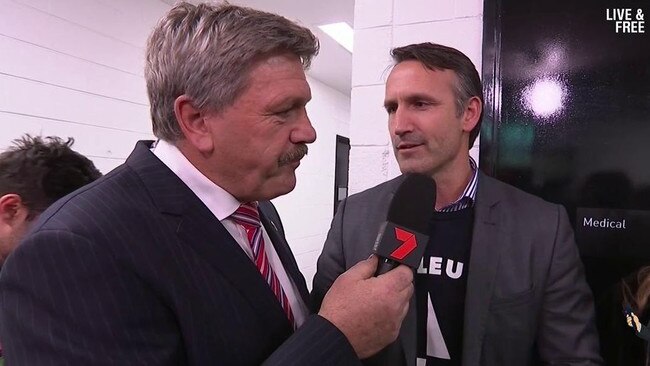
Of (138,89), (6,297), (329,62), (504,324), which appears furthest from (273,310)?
(329,62)

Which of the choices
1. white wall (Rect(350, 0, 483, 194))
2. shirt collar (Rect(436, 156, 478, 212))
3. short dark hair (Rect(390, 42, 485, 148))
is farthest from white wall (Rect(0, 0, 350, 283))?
shirt collar (Rect(436, 156, 478, 212))

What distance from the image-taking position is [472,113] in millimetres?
1335

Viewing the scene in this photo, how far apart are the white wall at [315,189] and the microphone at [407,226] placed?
13.8 feet

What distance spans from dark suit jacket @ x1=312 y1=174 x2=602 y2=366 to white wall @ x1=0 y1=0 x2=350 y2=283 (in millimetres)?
2187

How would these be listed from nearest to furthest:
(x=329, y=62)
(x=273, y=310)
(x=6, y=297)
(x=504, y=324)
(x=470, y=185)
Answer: (x=6, y=297), (x=273, y=310), (x=504, y=324), (x=470, y=185), (x=329, y=62)

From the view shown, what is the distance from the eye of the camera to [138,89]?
322 centimetres

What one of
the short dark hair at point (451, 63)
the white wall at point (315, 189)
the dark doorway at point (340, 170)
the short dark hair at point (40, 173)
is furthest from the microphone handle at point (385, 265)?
the dark doorway at point (340, 170)

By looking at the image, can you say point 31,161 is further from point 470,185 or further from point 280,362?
point 470,185

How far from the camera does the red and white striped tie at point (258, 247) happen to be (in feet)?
2.65

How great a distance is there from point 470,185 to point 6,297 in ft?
3.63

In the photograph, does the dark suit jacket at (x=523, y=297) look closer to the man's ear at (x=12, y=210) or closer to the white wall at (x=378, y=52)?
the white wall at (x=378, y=52)

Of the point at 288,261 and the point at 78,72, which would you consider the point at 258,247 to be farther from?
the point at 78,72

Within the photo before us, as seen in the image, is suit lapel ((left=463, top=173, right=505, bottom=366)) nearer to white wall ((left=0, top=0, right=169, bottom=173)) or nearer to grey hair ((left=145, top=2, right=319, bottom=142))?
grey hair ((left=145, top=2, right=319, bottom=142))

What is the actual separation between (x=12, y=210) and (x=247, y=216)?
2.40ft
